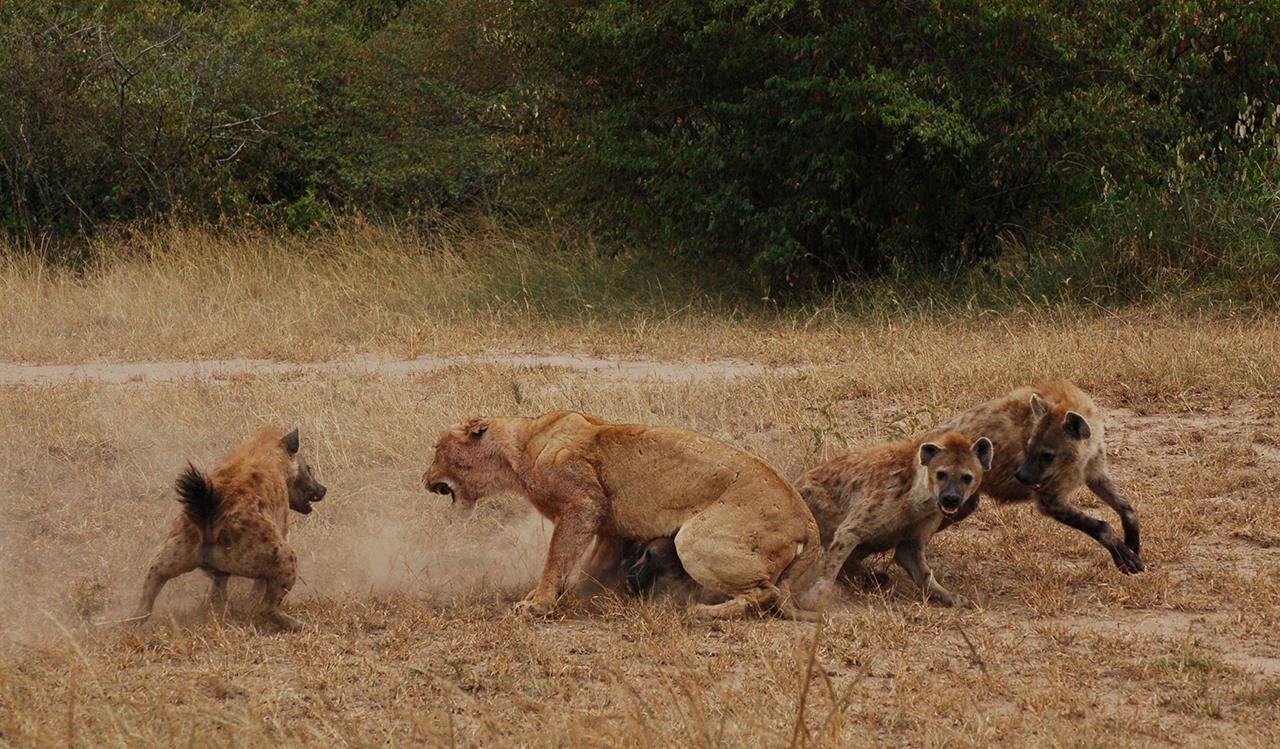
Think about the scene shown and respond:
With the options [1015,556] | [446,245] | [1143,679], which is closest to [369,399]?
[1015,556]

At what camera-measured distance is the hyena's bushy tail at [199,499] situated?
5.76 m

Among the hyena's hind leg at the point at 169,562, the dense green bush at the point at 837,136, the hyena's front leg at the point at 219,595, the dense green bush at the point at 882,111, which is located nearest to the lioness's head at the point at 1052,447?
the hyena's front leg at the point at 219,595

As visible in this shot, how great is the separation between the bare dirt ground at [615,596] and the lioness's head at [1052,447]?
42 centimetres

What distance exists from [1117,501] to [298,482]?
368 centimetres

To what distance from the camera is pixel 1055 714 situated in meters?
4.86

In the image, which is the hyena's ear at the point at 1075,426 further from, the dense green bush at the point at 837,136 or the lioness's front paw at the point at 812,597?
the dense green bush at the point at 837,136

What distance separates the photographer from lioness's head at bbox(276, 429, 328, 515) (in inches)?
265

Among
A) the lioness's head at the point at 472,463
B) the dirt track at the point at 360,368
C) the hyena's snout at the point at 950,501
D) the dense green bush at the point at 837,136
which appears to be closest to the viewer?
the hyena's snout at the point at 950,501

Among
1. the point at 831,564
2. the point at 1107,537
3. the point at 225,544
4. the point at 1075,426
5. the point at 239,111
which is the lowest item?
the point at 1107,537

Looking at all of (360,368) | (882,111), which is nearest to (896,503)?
(360,368)

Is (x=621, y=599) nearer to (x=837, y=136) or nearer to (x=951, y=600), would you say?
(x=951, y=600)

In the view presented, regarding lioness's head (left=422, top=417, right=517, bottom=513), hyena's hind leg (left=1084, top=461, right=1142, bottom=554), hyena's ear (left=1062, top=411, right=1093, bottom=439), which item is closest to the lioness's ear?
hyena's ear (left=1062, top=411, right=1093, bottom=439)

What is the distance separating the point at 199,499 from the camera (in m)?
5.82

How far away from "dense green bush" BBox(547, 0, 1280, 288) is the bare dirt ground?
2968mm
